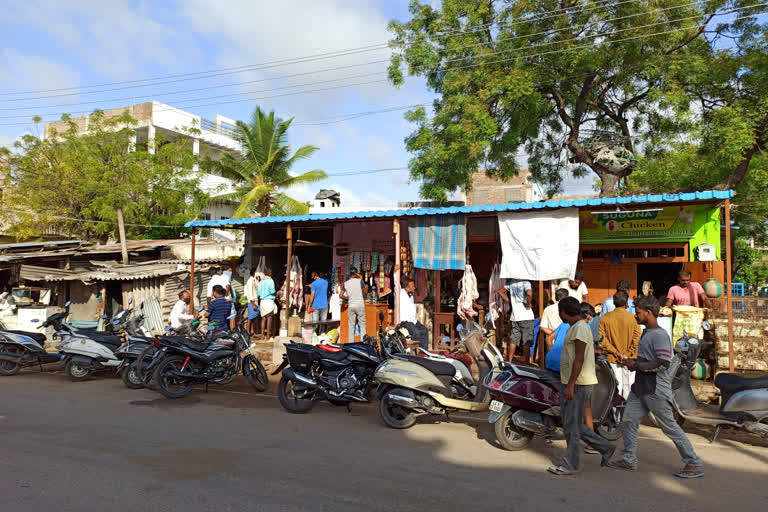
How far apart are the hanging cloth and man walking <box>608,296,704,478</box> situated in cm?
574

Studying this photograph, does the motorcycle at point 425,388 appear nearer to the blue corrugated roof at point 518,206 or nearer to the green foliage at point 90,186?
the blue corrugated roof at point 518,206

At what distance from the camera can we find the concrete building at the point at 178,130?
2783 centimetres

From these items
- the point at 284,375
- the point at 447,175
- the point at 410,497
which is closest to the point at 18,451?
the point at 284,375

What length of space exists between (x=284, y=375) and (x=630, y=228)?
7.44 metres

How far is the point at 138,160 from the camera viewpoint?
22906 mm

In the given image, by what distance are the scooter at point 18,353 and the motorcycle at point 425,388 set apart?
7.13m

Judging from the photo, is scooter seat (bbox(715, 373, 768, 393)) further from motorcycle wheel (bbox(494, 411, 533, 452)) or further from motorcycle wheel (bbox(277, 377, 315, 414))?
motorcycle wheel (bbox(277, 377, 315, 414))

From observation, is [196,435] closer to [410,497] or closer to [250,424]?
[250,424]

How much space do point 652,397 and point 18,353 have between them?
10525 millimetres

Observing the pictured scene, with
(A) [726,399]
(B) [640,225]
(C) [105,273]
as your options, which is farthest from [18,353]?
(B) [640,225]

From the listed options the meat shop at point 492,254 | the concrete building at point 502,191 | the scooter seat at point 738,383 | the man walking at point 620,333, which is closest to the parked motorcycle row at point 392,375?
the scooter seat at point 738,383

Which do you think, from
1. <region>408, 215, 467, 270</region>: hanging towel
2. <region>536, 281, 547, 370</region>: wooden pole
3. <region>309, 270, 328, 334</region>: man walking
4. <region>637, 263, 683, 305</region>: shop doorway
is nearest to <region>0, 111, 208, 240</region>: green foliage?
<region>309, 270, 328, 334</region>: man walking

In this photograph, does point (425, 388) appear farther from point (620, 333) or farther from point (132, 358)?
point (132, 358)

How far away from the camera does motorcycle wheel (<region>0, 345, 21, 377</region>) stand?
976 cm
